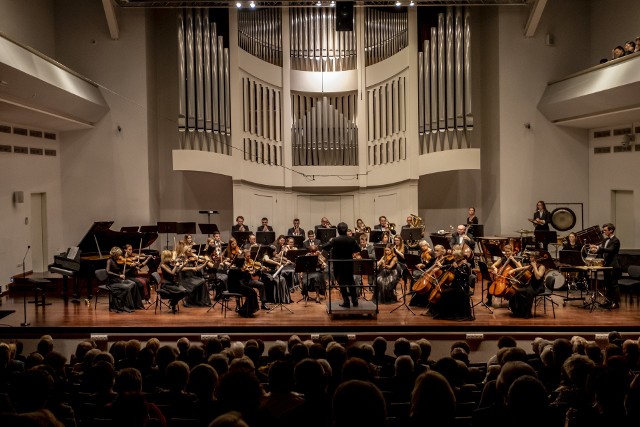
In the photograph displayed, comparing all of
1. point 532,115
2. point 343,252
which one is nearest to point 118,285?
point 343,252

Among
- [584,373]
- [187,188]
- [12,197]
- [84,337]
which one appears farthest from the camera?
[187,188]

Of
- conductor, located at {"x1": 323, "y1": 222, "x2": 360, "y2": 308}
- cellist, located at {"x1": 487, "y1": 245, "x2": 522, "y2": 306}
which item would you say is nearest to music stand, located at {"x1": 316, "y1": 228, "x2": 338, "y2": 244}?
conductor, located at {"x1": 323, "y1": 222, "x2": 360, "y2": 308}

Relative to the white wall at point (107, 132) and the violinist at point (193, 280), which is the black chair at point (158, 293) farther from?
the white wall at point (107, 132)

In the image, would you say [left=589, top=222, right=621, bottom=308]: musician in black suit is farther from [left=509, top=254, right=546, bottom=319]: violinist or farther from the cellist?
the cellist

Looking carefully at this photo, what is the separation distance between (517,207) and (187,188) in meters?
8.70

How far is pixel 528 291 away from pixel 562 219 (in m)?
5.36

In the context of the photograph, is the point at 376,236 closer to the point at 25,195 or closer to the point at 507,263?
the point at 507,263

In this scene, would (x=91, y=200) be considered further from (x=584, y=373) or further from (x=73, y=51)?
(x=584, y=373)

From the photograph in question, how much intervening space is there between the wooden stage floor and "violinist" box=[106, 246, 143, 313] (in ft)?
0.77

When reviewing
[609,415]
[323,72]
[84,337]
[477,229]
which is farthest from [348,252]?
[323,72]

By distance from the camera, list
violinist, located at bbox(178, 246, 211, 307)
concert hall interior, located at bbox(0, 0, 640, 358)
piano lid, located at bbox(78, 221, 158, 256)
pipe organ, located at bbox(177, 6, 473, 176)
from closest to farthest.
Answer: violinist, located at bbox(178, 246, 211, 307) → piano lid, located at bbox(78, 221, 158, 256) → concert hall interior, located at bbox(0, 0, 640, 358) → pipe organ, located at bbox(177, 6, 473, 176)

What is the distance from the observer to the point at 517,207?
51.1ft

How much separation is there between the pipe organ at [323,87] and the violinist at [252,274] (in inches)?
223

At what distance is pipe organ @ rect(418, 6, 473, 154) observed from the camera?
1532cm
